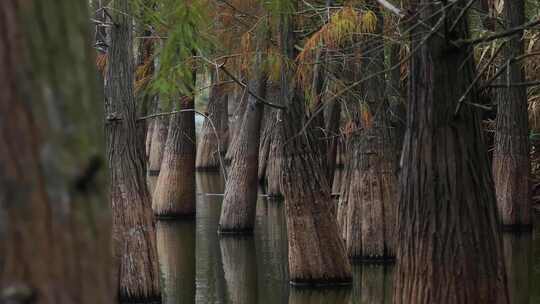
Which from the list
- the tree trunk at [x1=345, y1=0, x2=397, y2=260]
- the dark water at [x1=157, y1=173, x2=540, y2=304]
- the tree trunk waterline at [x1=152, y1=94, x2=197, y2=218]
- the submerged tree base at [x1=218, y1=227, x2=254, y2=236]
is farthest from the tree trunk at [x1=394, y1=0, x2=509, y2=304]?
the tree trunk waterline at [x1=152, y1=94, x2=197, y2=218]

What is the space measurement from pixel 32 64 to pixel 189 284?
12.0 metres

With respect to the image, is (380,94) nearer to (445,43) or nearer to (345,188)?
(345,188)

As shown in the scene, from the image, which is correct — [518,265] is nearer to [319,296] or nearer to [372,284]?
[372,284]

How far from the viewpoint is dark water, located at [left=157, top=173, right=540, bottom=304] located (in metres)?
13.2

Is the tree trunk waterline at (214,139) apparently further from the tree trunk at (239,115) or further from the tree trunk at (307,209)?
the tree trunk at (307,209)

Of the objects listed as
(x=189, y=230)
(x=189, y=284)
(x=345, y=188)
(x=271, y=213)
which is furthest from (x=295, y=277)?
(x=271, y=213)

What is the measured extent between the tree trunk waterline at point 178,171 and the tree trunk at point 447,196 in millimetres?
13159

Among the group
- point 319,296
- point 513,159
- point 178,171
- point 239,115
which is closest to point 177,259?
point 178,171

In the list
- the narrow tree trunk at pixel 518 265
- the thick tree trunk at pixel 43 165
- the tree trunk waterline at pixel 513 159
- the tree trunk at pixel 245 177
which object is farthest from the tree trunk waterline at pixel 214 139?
the thick tree trunk at pixel 43 165

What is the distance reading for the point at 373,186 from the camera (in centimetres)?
1523

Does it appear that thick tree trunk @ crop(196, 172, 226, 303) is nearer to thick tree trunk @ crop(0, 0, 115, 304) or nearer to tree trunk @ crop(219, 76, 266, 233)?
tree trunk @ crop(219, 76, 266, 233)

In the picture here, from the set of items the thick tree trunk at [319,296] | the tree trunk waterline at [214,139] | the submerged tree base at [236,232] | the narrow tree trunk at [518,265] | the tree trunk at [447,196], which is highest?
the tree trunk waterline at [214,139]

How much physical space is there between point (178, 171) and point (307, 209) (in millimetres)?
7505

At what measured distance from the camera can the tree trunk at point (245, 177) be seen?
1828 cm
